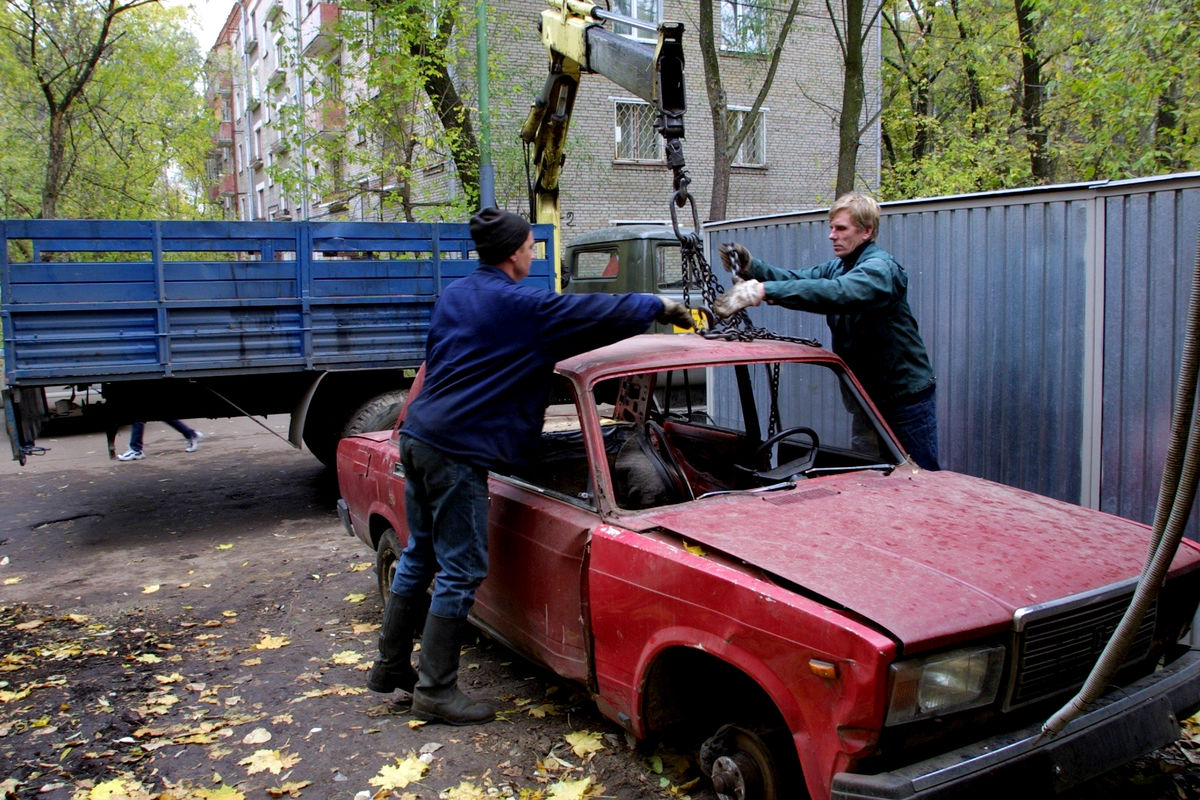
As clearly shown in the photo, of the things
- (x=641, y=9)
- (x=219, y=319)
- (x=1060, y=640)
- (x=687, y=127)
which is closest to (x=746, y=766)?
(x=1060, y=640)

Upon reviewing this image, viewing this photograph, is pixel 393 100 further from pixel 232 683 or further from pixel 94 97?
pixel 232 683

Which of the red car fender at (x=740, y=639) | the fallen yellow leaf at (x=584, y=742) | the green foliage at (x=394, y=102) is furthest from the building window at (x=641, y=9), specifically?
the red car fender at (x=740, y=639)

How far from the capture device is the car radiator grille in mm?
2506

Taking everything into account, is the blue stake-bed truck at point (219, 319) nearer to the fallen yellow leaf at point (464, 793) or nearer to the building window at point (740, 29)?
the fallen yellow leaf at point (464, 793)

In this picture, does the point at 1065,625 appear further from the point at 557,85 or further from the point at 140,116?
the point at 140,116

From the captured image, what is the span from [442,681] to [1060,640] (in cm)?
228

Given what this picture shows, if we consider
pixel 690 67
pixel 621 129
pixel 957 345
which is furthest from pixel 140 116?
pixel 957 345

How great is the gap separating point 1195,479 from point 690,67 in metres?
20.2

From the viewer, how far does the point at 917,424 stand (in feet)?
14.9

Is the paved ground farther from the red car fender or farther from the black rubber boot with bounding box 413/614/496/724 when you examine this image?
the red car fender

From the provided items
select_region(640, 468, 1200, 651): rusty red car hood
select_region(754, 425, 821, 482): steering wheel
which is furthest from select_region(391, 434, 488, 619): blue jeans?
select_region(754, 425, 821, 482): steering wheel

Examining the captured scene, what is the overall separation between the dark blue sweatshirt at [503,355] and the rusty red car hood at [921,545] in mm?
724

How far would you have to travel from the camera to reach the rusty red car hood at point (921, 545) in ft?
8.20

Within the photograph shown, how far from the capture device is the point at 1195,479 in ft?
6.03
